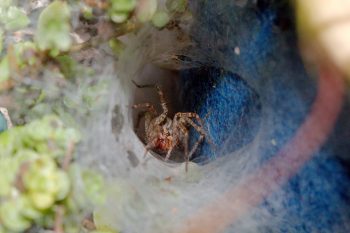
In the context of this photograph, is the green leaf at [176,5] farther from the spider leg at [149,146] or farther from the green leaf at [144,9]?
the spider leg at [149,146]

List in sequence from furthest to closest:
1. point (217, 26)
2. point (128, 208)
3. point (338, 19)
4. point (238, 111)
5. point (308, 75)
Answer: point (238, 111), point (217, 26), point (128, 208), point (308, 75), point (338, 19)

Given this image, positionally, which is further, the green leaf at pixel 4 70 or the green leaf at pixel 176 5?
the green leaf at pixel 176 5

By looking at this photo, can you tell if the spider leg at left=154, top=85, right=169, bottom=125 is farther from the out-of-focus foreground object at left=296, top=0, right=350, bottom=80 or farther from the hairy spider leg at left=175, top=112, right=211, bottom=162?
the out-of-focus foreground object at left=296, top=0, right=350, bottom=80

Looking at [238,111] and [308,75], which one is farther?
[238,111]

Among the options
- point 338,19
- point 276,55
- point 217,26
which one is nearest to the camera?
point 338,19

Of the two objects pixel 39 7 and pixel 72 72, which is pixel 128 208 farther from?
pixel 39 7

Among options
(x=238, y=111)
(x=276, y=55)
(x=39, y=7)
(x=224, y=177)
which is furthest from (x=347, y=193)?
(x=39, y=7)

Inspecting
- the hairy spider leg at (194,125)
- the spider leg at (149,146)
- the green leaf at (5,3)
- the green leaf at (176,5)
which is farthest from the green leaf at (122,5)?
the hairy spider leg at (194,125)
